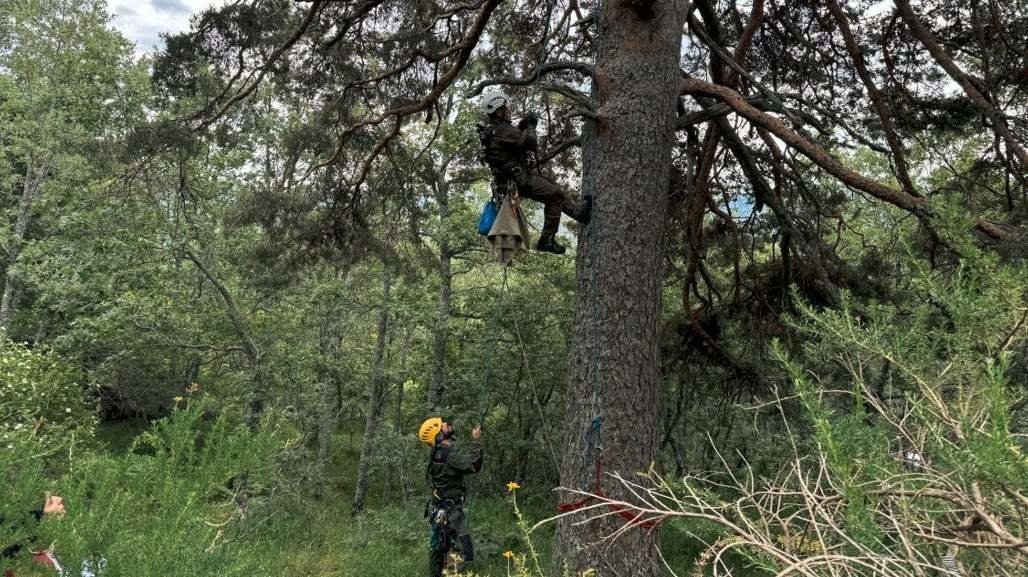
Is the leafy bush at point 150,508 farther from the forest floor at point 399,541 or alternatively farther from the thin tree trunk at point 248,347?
the thin tree trunk at point 248,347

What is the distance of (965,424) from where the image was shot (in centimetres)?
96

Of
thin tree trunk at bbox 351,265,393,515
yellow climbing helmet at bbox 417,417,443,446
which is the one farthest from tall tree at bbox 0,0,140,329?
yellow climbing helmet at bbox 417,417,443,446

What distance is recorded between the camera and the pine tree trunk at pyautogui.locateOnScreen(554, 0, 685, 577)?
3053 mm

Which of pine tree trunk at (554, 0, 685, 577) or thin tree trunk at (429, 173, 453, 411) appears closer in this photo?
pine tree trunk at (554, 0, 685, 577)

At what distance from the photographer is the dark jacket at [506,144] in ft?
11.3

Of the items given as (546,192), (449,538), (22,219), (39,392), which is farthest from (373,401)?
(22,219)

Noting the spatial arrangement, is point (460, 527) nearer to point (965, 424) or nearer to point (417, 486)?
point (965, 424)

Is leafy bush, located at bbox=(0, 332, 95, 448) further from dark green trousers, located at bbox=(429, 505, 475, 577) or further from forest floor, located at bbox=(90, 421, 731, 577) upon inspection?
dark green trousers, located at bbox=(429, 505, 475, 577)

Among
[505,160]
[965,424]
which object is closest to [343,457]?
[505,160]

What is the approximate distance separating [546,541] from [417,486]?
505 cm

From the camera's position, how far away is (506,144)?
137 inches

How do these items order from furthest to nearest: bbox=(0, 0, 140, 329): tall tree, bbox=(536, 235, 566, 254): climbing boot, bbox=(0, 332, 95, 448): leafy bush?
1. bbox=(0, 0, 140, 329): tall tree
2. bbox=(0, 332, 95, 448): leafy bush
3. bbox=(536, 235, 566, 254): climbing boot

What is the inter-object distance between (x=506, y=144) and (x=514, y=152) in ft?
0.23

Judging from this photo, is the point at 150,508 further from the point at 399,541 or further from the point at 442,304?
the point at 442,304
